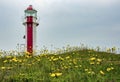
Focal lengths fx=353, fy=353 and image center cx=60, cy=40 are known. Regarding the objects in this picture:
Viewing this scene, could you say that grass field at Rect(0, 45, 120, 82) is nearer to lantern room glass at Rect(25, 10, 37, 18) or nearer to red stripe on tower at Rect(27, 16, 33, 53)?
red stripe on tower at Rect(27, 16, 33, 53)

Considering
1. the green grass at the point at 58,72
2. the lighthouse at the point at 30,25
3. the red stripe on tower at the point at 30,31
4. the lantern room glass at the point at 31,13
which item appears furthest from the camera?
the lantern room glass at the point at 31,13

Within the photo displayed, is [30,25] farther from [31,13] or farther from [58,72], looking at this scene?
[58,72]

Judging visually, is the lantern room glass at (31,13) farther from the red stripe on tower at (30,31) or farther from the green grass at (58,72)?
the green grass at (58,72)

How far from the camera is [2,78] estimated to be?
7738 mm

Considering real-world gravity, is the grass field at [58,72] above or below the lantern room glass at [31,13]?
below

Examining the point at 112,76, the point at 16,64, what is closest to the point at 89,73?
the point at 112,76

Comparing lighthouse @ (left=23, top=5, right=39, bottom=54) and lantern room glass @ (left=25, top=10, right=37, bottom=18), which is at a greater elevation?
lantern room glass @ (left=25, top=10, right=37, bottom=18)

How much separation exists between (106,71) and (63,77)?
159 cm

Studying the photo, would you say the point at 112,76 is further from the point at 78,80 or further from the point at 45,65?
the point at 45,65

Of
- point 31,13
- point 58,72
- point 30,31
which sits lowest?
point 58,72

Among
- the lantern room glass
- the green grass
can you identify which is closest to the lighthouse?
the lantern room glass

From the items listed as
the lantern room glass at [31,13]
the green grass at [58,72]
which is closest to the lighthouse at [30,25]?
the lantern room glass at [31,13]

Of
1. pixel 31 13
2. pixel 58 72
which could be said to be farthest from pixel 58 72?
pixel 31 13

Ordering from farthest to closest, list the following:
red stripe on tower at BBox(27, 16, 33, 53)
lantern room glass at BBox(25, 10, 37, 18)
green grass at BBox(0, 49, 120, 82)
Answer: lantern room glass at BBox(25, 10, 37, 18) → red stripe on tower at BBox(27, 16, 33, 53) → green grass at BBox(0, 49, 120, 82)
